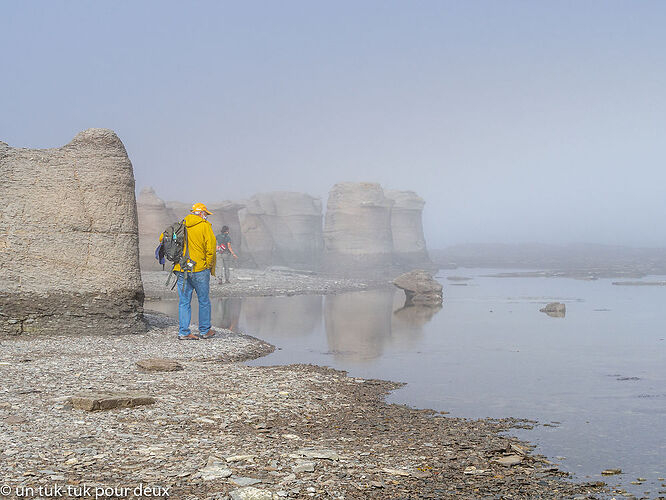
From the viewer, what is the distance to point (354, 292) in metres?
29.1

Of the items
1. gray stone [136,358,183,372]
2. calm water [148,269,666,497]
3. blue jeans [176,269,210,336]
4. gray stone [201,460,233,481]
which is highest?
blue jeans [176,269,210,336]

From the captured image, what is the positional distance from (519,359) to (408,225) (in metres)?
47.8

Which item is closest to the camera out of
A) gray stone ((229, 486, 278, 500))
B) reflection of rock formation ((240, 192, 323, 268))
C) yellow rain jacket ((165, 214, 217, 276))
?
Result: gray stone ((229, 486, 278, 500))

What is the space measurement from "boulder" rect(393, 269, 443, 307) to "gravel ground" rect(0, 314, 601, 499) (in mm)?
14560

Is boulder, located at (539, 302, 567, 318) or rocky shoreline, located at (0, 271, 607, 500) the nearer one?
rocky shoreline, located at (0, 271, 607, 500)

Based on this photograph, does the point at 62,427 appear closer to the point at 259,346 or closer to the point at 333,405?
the point at 333,405

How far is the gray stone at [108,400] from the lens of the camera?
253 inches

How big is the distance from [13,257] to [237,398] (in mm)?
5213

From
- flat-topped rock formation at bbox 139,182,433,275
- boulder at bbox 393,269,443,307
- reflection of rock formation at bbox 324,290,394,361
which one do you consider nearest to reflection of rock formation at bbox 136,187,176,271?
flat-topped rock formation at bbox 139,182,433,275

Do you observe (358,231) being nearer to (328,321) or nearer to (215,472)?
(328,321)

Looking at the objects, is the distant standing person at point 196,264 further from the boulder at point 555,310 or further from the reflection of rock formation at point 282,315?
the boulder at point 555,310

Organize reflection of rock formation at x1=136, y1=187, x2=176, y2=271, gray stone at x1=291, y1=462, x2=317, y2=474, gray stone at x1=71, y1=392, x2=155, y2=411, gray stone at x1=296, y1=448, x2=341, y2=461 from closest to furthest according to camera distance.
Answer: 1. gray stone at x1=291, y1=462, x2=317, y2=474
2. gray stone at x1=296, y1=448, x2=341, y2=461
3. gray stone at x1=71, y1=392, x2=155, y2=411
4. reflection of rock formation at x1=136, y1=187, x2=176, y2=271

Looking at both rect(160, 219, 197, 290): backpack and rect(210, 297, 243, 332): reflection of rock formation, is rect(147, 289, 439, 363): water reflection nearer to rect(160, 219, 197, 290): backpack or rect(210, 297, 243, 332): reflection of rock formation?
rect(210, 297, 243, 332): reflection of rock formation

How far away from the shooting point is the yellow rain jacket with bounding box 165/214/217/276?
11.1 m
